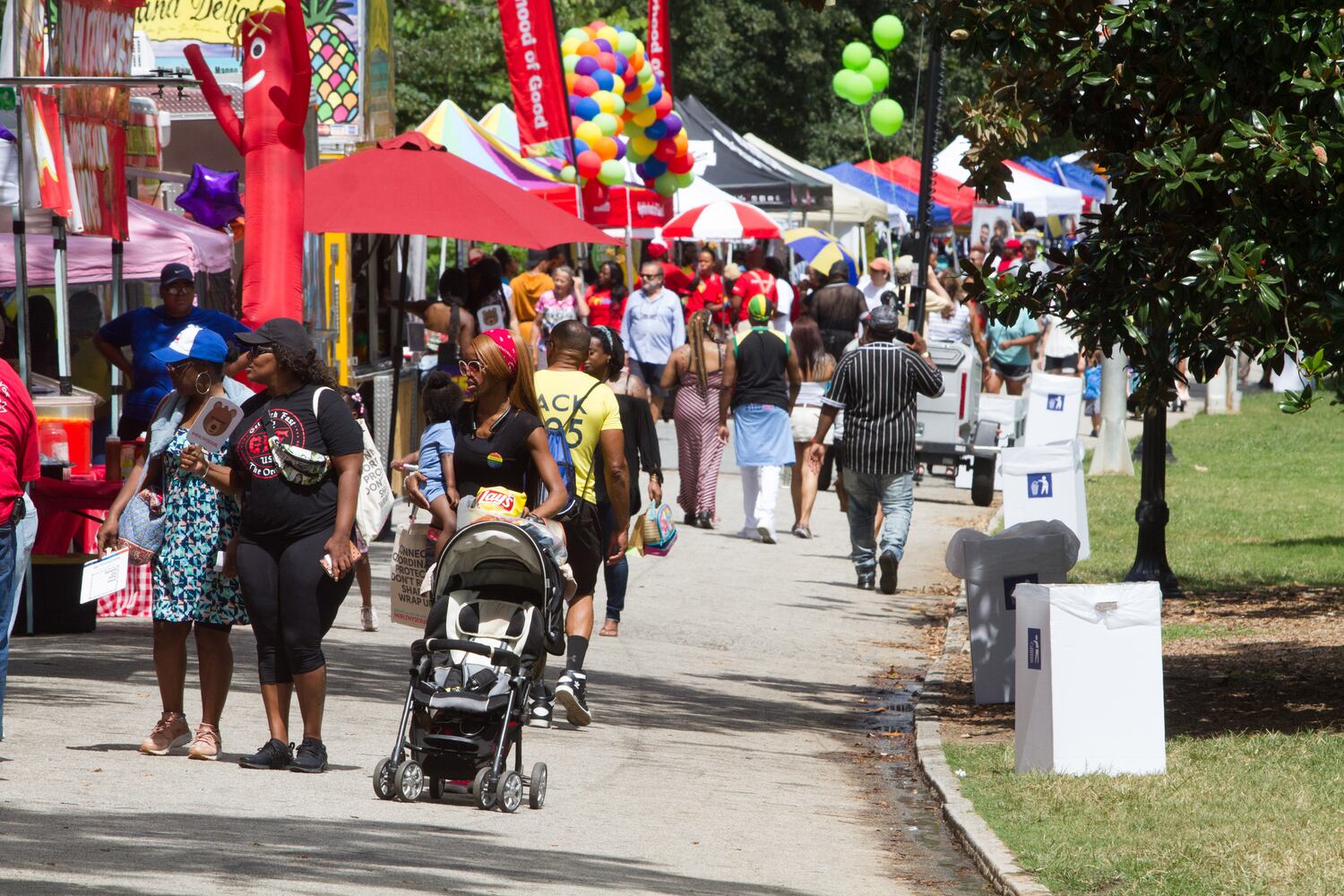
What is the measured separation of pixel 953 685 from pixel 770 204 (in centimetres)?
2172

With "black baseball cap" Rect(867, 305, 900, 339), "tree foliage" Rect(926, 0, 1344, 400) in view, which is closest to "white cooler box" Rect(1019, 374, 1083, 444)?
"black baseball cap" Rect(867, 305, 900, 339)

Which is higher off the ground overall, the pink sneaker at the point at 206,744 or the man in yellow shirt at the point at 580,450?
the man in yellow shirt at the point at 580,450

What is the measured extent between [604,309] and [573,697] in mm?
13437

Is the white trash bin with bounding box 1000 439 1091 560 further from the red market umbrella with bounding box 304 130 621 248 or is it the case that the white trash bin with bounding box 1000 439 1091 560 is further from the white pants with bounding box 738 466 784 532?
the red market umbrella with bounding box 304 130 621 248

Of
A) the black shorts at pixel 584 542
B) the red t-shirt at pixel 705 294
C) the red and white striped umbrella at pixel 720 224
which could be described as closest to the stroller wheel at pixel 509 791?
the black shorts at pixel 584 542

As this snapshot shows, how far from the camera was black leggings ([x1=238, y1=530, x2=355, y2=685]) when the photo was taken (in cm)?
755

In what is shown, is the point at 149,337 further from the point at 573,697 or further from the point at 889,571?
the point at 889,571

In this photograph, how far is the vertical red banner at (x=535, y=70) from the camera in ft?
63.2

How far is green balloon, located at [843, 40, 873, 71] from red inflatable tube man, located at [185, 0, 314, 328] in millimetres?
21389

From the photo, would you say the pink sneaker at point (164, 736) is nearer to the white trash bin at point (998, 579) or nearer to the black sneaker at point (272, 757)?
the black sneaker at point (272, 757)

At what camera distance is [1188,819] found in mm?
7133

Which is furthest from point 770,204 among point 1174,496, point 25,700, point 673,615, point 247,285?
point 25,700

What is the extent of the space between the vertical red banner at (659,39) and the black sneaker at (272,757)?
1885cm

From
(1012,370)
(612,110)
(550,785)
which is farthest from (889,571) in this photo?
(612,110)
